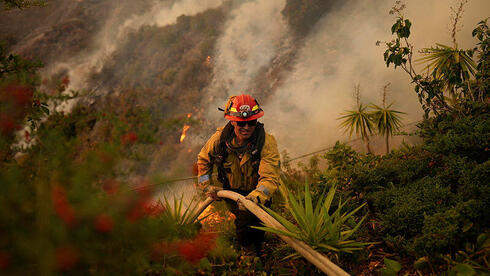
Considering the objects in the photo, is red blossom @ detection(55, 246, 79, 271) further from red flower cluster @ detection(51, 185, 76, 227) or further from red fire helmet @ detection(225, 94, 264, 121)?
red fire helmet @ detection(225, 94, 264, 121)

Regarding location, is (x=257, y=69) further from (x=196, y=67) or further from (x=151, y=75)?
(x=151, y=75)

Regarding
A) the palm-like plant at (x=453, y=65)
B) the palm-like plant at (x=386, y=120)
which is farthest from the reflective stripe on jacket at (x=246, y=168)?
→ the palm-like plant at (x=386, y=120)

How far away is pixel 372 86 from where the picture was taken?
502 inches

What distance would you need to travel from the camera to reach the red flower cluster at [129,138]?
104cm

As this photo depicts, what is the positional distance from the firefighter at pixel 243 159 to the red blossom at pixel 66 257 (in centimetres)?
223

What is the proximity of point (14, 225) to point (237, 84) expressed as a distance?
1891 centimetres

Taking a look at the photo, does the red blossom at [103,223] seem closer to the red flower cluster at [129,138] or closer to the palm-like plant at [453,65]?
the red flower cluster at [129,138]

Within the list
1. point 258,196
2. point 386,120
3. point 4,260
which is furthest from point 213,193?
point 386,120

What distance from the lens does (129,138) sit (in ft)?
3.40

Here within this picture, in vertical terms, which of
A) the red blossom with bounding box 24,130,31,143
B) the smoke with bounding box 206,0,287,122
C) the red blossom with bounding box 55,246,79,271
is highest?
the smoke with bounding box 206,0,287,122

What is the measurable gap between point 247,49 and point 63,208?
19936 mm

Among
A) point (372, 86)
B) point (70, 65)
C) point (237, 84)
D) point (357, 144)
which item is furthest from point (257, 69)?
point (70, 65)

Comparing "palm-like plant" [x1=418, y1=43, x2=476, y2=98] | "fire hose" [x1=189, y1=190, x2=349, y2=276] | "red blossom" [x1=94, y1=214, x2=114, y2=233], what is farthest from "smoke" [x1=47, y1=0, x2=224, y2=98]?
"red blossom" [x1=94, y1=214, x2=114, y2=233]

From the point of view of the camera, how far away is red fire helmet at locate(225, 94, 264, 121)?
3.33 metres
